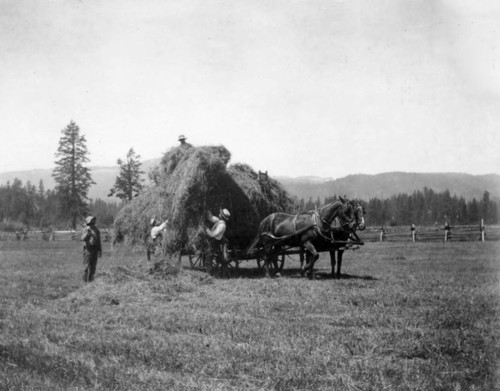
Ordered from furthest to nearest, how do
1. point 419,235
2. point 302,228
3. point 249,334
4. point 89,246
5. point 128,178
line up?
point 128,178, point 419,235, point 89,246, point 302,228, point 249,334

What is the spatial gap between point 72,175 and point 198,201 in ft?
162

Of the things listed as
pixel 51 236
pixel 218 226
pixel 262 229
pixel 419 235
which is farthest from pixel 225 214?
pixel 51 236

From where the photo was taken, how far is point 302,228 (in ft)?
43.5

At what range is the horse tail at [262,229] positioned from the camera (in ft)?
45.5

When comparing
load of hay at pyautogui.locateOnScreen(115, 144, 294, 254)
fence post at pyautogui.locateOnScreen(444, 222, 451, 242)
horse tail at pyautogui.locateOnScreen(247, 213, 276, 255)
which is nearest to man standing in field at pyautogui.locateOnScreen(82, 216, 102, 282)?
load of hay at pyautogui.locateOnScreen(115, 144, 294, 254)

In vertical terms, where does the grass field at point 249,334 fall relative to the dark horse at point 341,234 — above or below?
below

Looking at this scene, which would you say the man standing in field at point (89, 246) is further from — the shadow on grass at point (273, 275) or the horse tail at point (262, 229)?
the horse tail at point (262, 229)

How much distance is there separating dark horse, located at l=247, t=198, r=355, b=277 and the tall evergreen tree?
47409 mm

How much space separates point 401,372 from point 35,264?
57.9 ft

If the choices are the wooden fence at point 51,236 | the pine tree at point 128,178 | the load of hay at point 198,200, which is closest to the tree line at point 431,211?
the pine tree at point 128,178

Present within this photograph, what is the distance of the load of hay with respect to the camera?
1283 cm

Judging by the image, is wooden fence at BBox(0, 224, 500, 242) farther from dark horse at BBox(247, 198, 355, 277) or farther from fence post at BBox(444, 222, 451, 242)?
dark horse at BBox(247, 198, 355, 277)

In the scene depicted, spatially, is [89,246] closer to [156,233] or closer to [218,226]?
[156,233]

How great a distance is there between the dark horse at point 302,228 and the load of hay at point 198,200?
0.78 m
